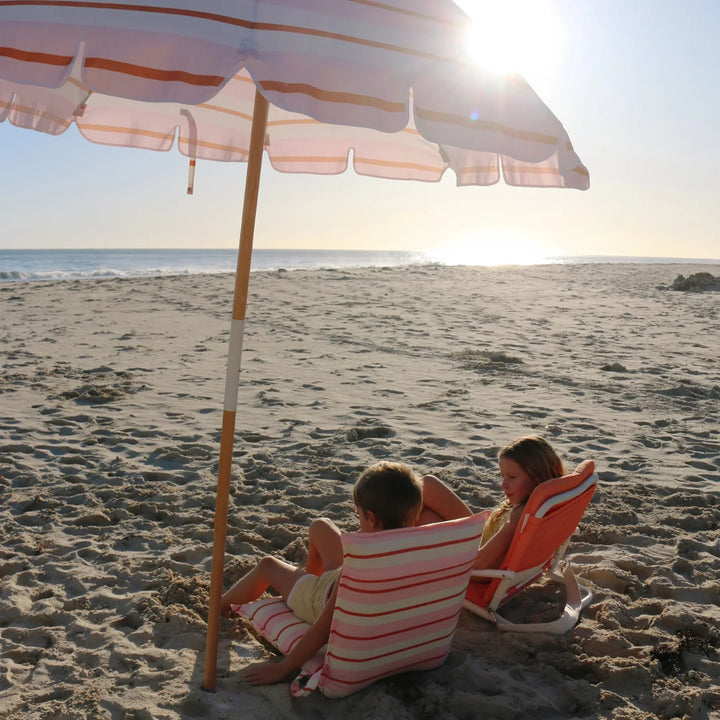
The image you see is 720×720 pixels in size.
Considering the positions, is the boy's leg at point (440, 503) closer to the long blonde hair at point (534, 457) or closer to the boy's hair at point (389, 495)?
the long blonde hair at point (534, 457)

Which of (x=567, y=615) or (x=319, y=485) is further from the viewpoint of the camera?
(x=319, y=485)

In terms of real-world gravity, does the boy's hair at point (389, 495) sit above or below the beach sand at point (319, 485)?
→ above

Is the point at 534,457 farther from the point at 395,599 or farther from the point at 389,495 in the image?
the point at 395,599

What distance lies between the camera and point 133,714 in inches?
93.3

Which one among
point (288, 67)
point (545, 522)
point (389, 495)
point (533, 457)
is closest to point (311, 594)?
point (389, 495)

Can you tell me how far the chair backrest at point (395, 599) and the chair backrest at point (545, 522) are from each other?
324mm

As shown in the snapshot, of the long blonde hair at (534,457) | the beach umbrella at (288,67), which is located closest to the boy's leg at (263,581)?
the beach umbrella at (288,67)

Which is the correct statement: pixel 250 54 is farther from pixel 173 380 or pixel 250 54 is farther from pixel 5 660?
pixel 173 380

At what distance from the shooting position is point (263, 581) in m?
2.97

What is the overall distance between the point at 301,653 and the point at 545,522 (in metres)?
1.03

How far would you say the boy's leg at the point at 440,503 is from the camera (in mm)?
3070

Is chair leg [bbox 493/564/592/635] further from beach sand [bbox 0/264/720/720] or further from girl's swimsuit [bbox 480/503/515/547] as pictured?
girl's swimsuit [bbox 480/503/515/547]

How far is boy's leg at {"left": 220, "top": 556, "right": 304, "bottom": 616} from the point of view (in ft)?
9.44

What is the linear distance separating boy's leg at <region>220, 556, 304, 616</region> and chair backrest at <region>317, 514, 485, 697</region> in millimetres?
488
